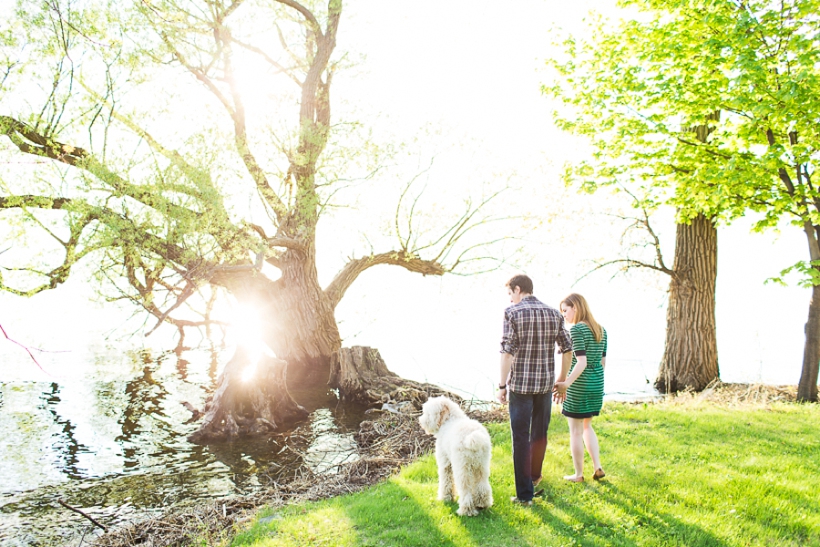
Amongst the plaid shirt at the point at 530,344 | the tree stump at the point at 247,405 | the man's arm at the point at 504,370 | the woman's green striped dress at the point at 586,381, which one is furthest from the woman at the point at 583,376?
the tree stump at the point at 247,405

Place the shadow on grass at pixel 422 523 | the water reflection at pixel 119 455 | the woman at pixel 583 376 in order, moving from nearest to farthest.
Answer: the shadow on grass at pixel 422 523 → the woman at pixel 583 376 → the water reflection at pixel 119 455

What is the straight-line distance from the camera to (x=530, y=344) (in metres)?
5.27

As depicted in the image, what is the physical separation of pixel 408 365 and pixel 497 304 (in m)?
4.32

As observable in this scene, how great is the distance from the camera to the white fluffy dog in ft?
16.5

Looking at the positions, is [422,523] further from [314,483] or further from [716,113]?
[716,113]

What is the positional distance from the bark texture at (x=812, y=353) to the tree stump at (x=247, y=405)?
11313mm

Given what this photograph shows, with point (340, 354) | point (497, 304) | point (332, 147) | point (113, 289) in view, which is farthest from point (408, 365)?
point (113, 289)

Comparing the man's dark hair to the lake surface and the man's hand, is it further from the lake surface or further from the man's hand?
the lake surface

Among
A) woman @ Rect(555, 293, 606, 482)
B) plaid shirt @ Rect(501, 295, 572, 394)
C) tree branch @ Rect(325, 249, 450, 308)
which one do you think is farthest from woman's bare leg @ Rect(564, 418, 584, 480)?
tree branch @ Rect(325, 249, 450, 308)

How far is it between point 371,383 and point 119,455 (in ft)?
19.6

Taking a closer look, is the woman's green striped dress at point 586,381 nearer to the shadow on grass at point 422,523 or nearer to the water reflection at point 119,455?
the shadow on grass at point 422,523

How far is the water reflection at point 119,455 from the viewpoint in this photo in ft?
24.2

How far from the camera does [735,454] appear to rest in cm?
713

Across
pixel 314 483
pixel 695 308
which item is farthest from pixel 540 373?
pixel 695 308
